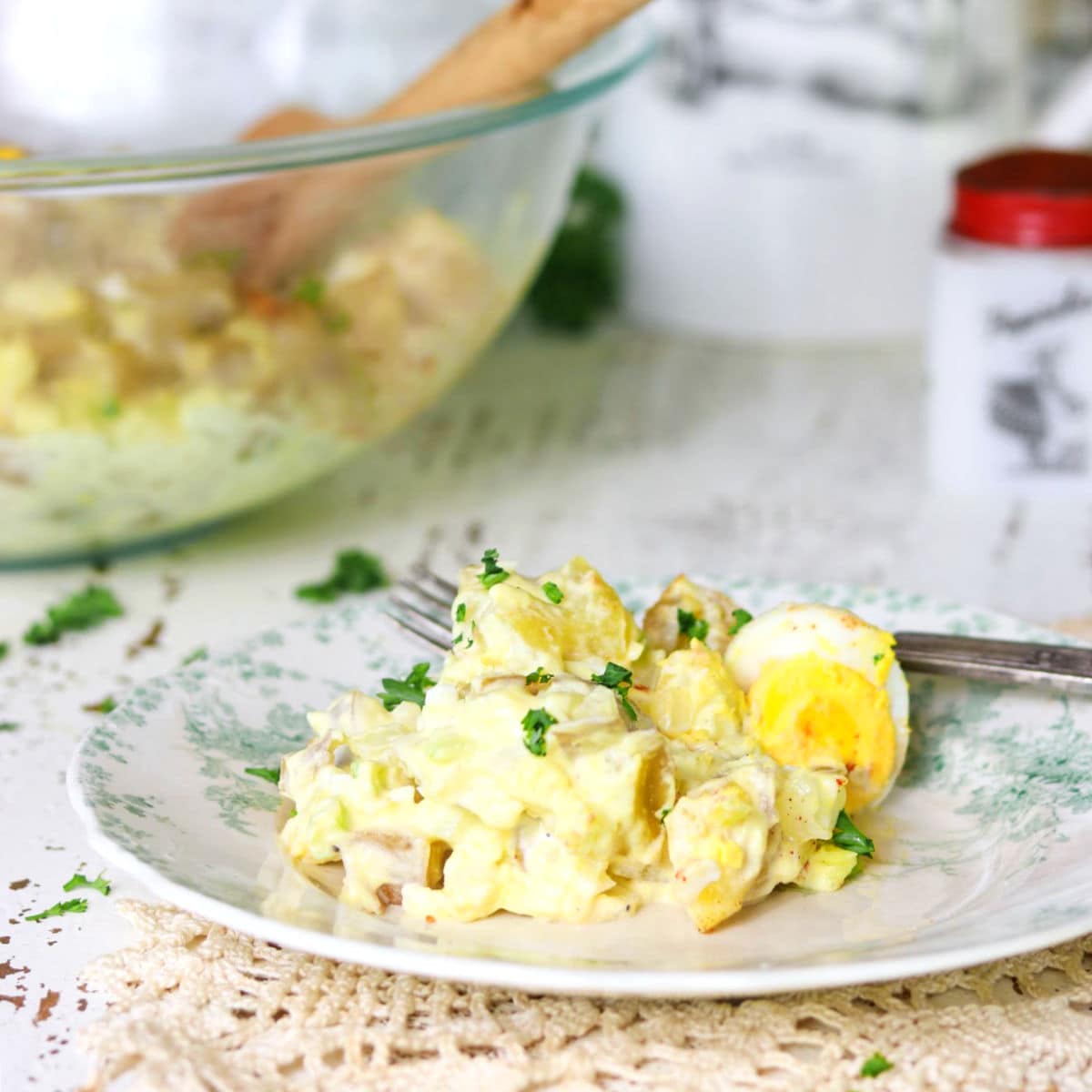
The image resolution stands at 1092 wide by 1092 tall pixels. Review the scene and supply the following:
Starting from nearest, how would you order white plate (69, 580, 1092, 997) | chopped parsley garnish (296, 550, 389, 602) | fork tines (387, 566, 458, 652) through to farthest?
white plate (69, 580, 1092, 997) < fork tines (387, 566, 458, 652) < chopped parsley garnish (296, 550, 389, 602)

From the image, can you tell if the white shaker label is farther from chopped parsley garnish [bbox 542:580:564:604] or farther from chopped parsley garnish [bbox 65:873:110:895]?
chopped parsley garnish [bbox 65:873:110:895]

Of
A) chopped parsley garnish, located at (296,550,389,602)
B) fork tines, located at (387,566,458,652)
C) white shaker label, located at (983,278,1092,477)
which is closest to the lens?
fork tines, located at (387,566,458,652)

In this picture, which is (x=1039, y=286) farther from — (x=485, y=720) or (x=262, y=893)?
(x=262, y=893)

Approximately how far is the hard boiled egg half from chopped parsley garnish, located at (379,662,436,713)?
20 cm

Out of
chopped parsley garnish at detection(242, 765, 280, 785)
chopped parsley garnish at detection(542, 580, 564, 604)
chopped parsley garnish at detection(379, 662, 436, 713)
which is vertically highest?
chopped parsley garnish at detection(542, 580, 564, 604)

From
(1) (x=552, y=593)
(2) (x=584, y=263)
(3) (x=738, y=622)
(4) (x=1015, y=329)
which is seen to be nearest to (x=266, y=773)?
(1) (x=552, y=593)

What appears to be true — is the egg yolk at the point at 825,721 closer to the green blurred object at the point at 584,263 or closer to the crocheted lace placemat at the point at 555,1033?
the crocheted lace placemat at the point at 555,1033

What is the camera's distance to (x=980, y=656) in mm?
1150

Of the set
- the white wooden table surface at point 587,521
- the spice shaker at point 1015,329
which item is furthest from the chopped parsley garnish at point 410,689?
the spice shaker at point 1015,329

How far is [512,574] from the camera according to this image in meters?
1.04

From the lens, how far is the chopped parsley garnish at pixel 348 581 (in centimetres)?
162

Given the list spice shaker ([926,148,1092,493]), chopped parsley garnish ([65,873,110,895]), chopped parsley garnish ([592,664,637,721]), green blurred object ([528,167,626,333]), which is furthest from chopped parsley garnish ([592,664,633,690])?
green blurred object ([528,167,626,333])

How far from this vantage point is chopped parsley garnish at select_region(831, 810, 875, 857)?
974 millimetres

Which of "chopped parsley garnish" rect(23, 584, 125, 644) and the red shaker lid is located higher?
the red shaker lid
